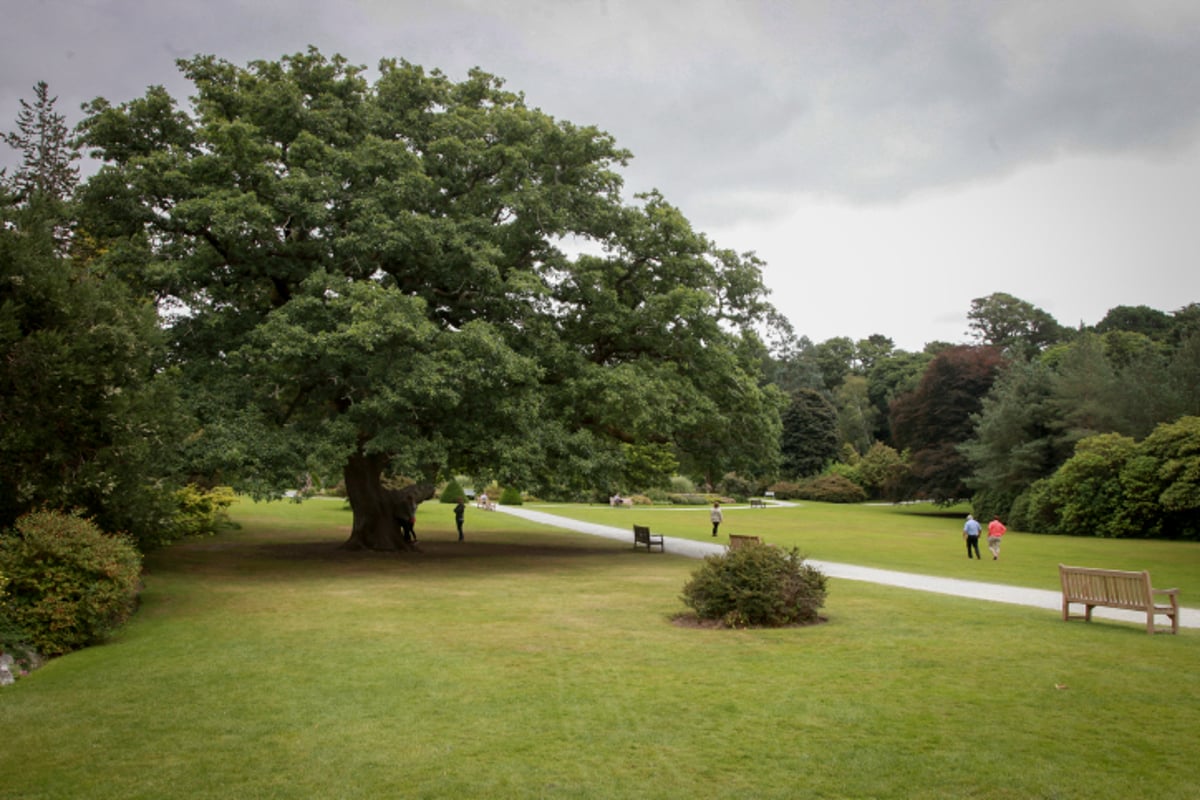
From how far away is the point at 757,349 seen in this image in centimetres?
2839

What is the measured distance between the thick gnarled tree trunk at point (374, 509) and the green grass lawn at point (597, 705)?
34.4ft

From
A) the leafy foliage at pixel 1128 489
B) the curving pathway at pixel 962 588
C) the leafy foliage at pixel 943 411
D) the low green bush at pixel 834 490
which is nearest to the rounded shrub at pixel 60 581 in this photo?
the curving pathway at pixel 962 588

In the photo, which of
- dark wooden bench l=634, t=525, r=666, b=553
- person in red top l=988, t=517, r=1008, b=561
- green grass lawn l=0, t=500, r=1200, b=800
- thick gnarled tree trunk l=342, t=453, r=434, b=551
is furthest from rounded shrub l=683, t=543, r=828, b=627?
person in red top l=988, t=517, r=1008, b=561

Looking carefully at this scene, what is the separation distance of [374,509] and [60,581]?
15.1 meters

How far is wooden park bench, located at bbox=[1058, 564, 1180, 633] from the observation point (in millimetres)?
11664

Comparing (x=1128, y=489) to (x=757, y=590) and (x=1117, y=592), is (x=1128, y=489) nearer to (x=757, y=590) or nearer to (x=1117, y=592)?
(x=1117, y=592)

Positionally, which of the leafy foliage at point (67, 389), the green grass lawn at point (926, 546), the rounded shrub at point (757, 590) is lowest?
the green grass lawn at point (926, 546)

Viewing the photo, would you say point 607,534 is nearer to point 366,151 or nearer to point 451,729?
point 366,151

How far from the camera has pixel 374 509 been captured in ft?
86.4

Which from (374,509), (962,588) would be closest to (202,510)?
(374,509)

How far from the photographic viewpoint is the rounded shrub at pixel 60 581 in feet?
35.9

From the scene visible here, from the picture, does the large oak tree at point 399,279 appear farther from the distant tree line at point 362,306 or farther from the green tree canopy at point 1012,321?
the green tree canopy at point 1012,321

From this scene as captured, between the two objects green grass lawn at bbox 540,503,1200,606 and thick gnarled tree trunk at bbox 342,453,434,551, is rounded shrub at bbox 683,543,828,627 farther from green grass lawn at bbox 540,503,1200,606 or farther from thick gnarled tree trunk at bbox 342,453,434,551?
thick gnarled tree trunk at bbox 342,453,434,551

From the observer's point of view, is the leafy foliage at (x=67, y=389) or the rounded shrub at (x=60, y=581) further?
the leafy foliage at (x=67, y=389)
